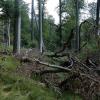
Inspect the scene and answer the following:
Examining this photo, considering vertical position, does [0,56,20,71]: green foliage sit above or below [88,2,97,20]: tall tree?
below

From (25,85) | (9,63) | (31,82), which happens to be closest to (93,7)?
(9,63)

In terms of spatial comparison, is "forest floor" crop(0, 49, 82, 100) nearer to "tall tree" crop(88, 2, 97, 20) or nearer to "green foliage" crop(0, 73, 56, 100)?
"green foliage" crop(0, 73, 56, 100)

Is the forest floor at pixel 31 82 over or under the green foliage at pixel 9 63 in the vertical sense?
under

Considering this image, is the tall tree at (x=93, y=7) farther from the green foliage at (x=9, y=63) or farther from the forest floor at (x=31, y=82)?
the forest floor at (x=31, y=82)

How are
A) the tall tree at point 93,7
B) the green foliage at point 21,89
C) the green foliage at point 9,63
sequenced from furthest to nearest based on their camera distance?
the tall tree at point 93,7
the green foliage at point 9,63
the green foliage at point 21,89

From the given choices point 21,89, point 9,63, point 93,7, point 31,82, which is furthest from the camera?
point 93,7

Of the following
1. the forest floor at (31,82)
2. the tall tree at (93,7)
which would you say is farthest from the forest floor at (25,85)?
the tall tree at (93,7)

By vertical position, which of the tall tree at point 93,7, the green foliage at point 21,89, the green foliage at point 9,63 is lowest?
the green foliage at point 21,89

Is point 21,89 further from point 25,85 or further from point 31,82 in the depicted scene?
point 31,82

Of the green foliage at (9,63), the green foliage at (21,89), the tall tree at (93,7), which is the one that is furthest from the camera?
the tall tree at (93,7)

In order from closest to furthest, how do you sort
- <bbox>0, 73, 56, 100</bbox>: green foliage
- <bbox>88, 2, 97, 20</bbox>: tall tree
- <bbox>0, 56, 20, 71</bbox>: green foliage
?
<bbox>0, 73, 56, 100</bbox>: green foliage
<bbox>0, 56, 20, 71</bbox>: green foliage
<bbox>88, 2, 97, 20</bbox>: tall tree

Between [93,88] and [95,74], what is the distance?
501 millimetres

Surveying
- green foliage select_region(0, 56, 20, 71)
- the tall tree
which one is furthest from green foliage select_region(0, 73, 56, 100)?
the tall tree

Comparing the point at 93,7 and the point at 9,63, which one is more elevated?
the point at 93,7
